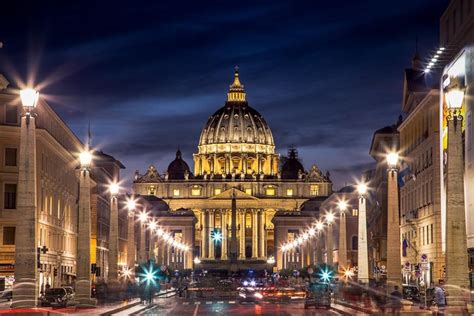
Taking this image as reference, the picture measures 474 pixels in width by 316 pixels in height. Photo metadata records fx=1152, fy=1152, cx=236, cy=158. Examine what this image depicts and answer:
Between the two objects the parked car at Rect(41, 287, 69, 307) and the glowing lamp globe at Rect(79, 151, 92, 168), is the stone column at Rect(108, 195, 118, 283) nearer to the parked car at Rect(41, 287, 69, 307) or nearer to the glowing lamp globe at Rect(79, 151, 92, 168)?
the parked car at Rect(41, 287, 69, 307)

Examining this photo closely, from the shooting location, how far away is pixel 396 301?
47.6m

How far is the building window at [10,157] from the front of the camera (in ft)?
264

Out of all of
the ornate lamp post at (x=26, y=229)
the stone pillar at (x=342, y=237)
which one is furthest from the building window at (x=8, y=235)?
the ornate lamp post at (x=26, y=229)

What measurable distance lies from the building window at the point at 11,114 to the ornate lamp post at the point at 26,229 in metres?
44.2

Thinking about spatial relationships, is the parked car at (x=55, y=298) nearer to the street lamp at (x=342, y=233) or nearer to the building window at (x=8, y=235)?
the building window at (x=8, y=235)

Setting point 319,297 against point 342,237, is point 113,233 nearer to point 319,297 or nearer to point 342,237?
point 319,297

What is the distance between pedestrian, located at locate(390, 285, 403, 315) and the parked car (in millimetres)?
17024

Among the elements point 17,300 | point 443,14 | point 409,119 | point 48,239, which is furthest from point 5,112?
point 17,300

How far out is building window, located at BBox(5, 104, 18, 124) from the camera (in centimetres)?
8069

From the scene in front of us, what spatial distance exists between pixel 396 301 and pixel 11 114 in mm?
41241

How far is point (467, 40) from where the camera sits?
72.8m

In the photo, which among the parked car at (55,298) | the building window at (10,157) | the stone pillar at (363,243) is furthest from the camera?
the building window at (10,157)

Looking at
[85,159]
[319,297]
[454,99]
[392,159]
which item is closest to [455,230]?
[454,99]

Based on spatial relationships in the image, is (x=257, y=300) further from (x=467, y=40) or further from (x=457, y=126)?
(x=457, y=126)
